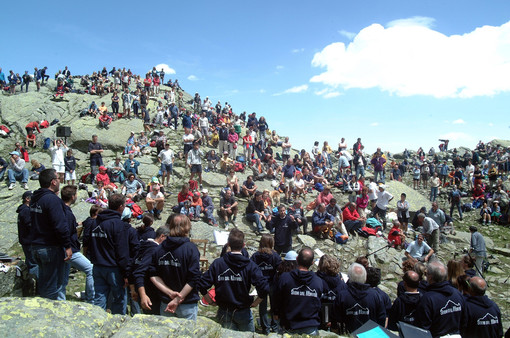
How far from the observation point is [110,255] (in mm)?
4309

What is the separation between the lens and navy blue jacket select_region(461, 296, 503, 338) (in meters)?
4.20

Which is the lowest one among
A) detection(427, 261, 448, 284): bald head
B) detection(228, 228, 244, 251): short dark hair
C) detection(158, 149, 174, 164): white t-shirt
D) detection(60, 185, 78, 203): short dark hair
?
detection(427, 261, 448, 284): bald head

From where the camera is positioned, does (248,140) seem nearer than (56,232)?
No

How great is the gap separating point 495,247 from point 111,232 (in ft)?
59.0

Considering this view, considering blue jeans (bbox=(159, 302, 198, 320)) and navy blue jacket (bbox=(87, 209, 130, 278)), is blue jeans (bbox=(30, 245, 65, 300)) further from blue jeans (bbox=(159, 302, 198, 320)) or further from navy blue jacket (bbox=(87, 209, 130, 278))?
blue jeans (bbox=(159, 302, 198, 320))

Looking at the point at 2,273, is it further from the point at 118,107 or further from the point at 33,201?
the point at 118,107

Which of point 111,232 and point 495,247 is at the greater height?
point 111,232

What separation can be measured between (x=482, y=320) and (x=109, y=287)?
18.1 ft

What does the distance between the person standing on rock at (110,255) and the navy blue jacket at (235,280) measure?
1.36 meters

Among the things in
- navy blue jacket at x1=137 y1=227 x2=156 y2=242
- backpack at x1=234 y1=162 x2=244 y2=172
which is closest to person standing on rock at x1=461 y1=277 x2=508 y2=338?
navy blue jacket at x1=137 y1=227 x2=156 y2=242

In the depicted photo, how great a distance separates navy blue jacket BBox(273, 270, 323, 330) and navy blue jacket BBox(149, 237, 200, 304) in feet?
3.92

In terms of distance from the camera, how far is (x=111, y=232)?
4.33 m

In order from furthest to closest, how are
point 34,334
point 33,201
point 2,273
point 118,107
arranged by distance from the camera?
point 118,107
point 33,201
point 2,273
point 34,334

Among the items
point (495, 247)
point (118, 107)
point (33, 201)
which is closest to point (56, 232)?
point (33, 201)
